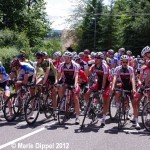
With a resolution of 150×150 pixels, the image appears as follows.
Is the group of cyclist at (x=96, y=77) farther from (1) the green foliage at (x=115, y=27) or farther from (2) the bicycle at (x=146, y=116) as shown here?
(1) the green foliage at (x=115, y=27)

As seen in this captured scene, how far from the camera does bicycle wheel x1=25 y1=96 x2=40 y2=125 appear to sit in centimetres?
1025

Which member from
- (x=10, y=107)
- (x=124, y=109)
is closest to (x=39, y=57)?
(x=10, y=107)

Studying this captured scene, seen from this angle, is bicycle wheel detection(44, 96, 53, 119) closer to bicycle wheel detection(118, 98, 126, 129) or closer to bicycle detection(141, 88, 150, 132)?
bicycle wheel detection(118, 98, 126, 129)

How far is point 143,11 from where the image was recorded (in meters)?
58.6

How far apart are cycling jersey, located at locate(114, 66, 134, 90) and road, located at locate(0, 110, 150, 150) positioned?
110 cm

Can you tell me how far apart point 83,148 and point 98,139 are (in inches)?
37.8

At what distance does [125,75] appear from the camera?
33.4 ft

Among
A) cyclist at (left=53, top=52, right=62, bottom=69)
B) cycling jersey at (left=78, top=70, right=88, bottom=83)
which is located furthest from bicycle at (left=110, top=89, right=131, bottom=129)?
cyclist at (left=53, top=52, right=62, bottom=69)

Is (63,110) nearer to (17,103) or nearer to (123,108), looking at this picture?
(17,103)

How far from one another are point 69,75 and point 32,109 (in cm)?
141

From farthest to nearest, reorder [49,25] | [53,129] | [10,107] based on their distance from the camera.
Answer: [49,25] < [10,107] < [53,129]

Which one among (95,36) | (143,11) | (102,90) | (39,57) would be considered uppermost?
(143,11)

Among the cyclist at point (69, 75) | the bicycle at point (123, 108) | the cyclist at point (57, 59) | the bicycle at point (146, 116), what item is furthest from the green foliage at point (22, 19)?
the bicycle at point (146, 116)

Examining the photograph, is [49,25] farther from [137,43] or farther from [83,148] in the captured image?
[83,148]
